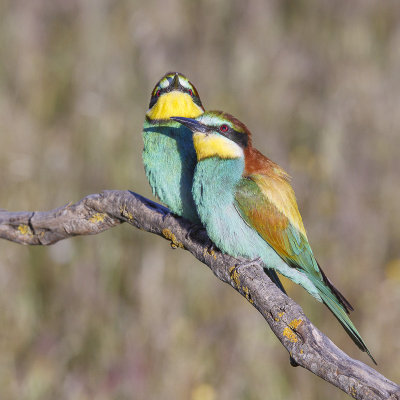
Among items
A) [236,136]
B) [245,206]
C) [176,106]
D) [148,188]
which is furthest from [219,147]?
[148,188]

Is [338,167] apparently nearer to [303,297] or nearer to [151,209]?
[303,297]

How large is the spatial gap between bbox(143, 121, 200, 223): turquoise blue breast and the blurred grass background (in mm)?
752

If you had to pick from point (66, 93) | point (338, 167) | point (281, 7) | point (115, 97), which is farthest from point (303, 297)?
point (281, 7)

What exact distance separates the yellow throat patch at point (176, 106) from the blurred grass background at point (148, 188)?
921 mm

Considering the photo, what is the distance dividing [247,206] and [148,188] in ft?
4.98

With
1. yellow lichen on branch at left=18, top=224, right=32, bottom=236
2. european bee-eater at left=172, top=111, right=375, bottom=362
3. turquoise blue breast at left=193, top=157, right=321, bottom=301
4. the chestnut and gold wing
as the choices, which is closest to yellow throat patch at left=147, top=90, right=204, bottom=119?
european bee-eater at left=172, top=111, right=375, bottom=362

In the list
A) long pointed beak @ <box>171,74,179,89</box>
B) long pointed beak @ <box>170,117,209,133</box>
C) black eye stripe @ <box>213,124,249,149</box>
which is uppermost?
long pointed beak @ <box>171,74,179,89</box>

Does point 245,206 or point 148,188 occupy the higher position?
point 148,188

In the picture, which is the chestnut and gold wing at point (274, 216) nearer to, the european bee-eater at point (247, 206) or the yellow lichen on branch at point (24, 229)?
the european bee-eater at point (247, 206)

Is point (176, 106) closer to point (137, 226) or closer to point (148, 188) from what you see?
point (137, 226)

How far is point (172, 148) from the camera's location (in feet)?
8.97

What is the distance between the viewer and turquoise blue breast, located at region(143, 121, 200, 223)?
2.62m

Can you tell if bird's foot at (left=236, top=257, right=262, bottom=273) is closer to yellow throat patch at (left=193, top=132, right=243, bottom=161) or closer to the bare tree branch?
the bare tree branch

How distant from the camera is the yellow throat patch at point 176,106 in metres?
2.77
